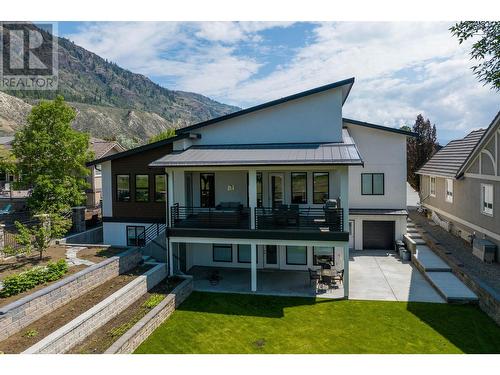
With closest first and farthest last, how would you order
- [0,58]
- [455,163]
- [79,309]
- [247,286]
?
[79,309], [247,286], [455,163], [0,58]

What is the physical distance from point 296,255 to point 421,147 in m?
22.2

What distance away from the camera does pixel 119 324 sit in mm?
10547

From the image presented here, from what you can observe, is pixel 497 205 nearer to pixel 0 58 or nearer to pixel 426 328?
pixel 426 328

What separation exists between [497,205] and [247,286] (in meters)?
12.8

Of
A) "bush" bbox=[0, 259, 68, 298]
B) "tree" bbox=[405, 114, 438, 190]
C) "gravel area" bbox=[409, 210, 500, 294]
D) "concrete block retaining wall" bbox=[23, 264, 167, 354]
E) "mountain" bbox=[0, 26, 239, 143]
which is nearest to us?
"concrete block retaining wall" bbox=[23, 264, 167, 354]

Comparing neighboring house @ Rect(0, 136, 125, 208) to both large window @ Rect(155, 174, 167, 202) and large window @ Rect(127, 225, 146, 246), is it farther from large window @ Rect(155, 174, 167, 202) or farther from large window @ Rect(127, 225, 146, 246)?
large window @ Rect(155, 174, 167, 202)

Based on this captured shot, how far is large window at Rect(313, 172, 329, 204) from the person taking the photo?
16.9m

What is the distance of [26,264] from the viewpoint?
1359 cm

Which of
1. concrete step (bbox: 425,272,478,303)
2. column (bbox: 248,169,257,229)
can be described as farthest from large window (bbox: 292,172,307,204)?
concrete step (bbox: 425,272,478,303)

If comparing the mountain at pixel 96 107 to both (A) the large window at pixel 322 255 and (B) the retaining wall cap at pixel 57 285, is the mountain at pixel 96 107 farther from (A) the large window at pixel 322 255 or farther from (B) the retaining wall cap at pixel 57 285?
(A) the large window at pixel 322 255

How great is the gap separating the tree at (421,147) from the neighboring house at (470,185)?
499 centimetres

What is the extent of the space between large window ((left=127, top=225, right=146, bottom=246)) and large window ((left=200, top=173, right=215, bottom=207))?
12.2 ft

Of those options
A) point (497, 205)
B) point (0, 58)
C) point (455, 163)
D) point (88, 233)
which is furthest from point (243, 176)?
point (0, 58)

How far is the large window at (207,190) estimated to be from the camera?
17672 mm
